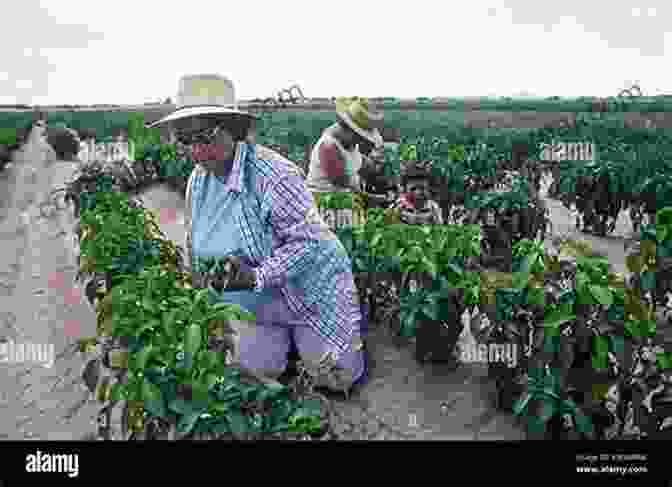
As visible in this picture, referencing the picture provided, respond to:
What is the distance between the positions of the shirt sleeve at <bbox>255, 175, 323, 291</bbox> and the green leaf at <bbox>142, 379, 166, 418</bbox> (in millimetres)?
707

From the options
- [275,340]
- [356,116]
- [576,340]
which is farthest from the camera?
[356,116]

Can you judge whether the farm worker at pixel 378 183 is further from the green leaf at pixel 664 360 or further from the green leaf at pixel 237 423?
the green leaf at pixel 237 423

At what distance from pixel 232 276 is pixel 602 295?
1133 millimetres

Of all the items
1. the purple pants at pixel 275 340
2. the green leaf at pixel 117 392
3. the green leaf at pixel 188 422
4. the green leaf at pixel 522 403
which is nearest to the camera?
the green leaf at pixel 188 422

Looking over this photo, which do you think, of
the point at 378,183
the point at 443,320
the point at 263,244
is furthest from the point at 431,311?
the point at 378,183

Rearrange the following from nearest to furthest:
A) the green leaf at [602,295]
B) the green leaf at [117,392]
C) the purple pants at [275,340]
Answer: the green leaf at [117,392] → the green leaf at [602,295] → the purple pants at [275,340]

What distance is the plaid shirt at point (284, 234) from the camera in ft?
7.04

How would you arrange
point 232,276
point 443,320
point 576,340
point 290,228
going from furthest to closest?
point 443,320, point 290,228, point 232,276, point 576,340

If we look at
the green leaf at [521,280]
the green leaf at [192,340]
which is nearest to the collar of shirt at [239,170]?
the green leaf at [192,340]

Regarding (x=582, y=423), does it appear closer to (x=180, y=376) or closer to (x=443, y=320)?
(x=443, y=320)

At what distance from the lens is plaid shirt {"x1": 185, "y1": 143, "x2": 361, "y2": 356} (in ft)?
7.04

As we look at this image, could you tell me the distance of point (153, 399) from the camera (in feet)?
4.70

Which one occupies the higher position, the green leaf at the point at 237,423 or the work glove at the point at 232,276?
the work glove at the point at 232,276

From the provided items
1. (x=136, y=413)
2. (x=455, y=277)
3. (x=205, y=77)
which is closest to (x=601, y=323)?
(x=455, y=277)
